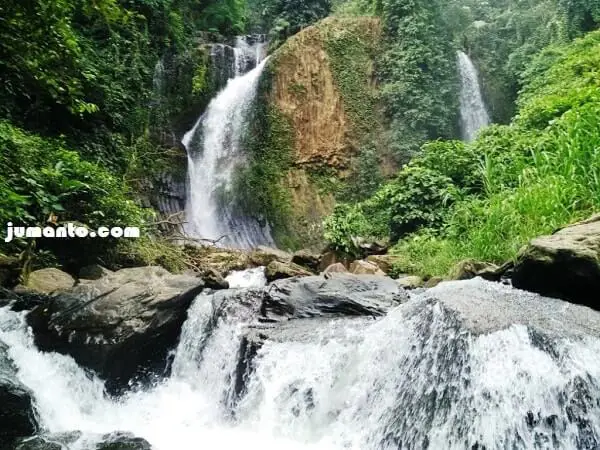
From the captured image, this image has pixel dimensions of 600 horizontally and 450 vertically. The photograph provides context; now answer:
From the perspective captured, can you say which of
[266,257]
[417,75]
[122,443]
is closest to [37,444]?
[122,443]

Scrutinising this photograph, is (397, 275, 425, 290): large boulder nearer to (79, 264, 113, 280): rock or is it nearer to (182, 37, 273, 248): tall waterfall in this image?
(79, 264, 113, 280): rock

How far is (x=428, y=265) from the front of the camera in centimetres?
774

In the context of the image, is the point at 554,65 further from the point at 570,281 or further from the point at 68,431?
the point at 68,431

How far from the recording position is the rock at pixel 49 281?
22.7ft

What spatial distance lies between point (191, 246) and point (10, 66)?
7.20m

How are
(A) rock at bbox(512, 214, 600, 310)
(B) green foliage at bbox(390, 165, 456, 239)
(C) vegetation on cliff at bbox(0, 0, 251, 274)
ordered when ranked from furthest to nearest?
(B) green foliage at bbox(390, 165, 456, 239) < (A) rock at bbox(512, 214, 600, 310) < (C) vegetation on cliff at bbox(0, 0, 251, 274)

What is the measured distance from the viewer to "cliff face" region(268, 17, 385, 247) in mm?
14938

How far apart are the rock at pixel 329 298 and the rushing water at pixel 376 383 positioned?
286 mm

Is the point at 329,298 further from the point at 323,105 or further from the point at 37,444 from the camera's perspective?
the point at 323,105

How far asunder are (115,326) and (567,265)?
15.1ft

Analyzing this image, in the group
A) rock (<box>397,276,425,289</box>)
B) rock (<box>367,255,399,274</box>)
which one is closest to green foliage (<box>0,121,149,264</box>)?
rock (<box>367,255,399,274</box>)

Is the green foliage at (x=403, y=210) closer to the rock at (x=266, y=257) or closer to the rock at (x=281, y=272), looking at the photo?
the rock at (x=266, y=257)

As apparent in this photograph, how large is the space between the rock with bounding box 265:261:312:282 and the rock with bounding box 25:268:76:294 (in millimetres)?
3293

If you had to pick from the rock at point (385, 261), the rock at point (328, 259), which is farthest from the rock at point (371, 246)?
the rock at point (385, 261)
